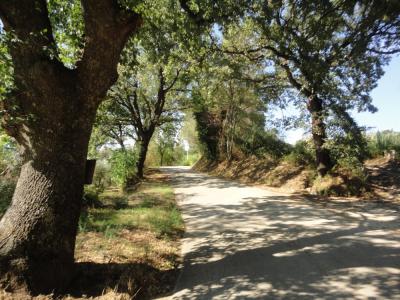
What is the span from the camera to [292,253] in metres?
5.69

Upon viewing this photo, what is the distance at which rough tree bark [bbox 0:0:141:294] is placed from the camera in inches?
163

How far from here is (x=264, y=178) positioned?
17.3 metres

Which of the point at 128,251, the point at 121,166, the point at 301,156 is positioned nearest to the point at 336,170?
the point at 301,156

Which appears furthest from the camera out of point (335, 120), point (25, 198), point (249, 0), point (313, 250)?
point (335, 120)

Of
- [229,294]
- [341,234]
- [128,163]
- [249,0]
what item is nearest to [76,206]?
[229,294]

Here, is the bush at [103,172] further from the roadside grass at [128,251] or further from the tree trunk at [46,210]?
the tree trunk at [46,210]

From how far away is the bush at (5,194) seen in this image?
8312 mm

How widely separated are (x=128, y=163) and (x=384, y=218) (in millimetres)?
12988

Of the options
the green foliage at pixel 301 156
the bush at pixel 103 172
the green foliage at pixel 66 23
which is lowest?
the bush at pixel 103 172

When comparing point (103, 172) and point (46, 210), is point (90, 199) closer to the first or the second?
point (46, 210)

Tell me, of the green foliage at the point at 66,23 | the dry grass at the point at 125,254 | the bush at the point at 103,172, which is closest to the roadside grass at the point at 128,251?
the dry grass at the point at 125,254

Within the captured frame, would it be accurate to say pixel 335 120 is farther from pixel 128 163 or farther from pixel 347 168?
pixel 128 163

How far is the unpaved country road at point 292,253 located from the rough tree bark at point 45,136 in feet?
6.14

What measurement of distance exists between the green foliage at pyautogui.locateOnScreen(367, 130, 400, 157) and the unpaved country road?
6455mm
